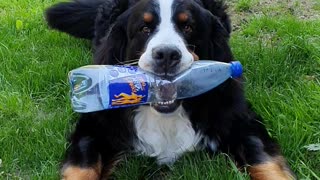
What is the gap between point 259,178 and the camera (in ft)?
10.5

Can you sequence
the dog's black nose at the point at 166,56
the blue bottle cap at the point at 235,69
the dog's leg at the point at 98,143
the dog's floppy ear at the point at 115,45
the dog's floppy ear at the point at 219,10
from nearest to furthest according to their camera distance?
the dog's black nose at the point at 166,56, the dog's leg at the point at 98,143, the blue bottle cap at the point at 235,69, the dog's floppy ear at the point at 115,45, the dog's floppy ear at the point at 219,10

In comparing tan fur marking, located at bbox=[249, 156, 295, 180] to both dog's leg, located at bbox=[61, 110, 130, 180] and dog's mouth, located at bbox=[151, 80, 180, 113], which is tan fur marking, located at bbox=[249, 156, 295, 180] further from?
dog's leg, located at bbox=[61, 110, 130, 180]

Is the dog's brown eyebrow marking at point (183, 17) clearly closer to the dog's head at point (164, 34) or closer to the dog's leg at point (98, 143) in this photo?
the dog's head at point (164, 34)

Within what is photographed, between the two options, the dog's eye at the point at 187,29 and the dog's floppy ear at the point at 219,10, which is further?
the dog's floppy ear at the point at 219,10

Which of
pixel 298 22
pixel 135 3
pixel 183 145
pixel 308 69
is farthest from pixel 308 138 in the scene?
pixel 298 22

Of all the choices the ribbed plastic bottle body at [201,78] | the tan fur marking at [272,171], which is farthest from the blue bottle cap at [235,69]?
the tan fur marking at [272,171]

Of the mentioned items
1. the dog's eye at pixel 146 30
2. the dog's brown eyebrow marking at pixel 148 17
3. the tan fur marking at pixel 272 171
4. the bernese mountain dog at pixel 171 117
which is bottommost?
the tan fur marking at pixel 272 171

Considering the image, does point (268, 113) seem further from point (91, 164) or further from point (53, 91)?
point (53, 91)

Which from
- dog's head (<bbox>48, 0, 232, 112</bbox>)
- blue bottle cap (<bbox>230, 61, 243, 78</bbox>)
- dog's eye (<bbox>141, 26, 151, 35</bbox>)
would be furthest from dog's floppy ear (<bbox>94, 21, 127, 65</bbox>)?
blue bottle cap (<bbox>230, 61, 243, 78</bbox>)

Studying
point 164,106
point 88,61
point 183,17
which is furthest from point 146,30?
point 88,61

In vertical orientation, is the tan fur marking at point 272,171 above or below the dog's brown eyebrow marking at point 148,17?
below

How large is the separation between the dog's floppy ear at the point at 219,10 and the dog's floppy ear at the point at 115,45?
56 centimetres

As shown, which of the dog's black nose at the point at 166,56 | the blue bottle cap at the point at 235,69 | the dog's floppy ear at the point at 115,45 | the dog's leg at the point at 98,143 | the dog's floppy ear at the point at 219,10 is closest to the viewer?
the dog's black nose at the point at 166,56

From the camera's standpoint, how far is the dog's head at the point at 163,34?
3.18m
